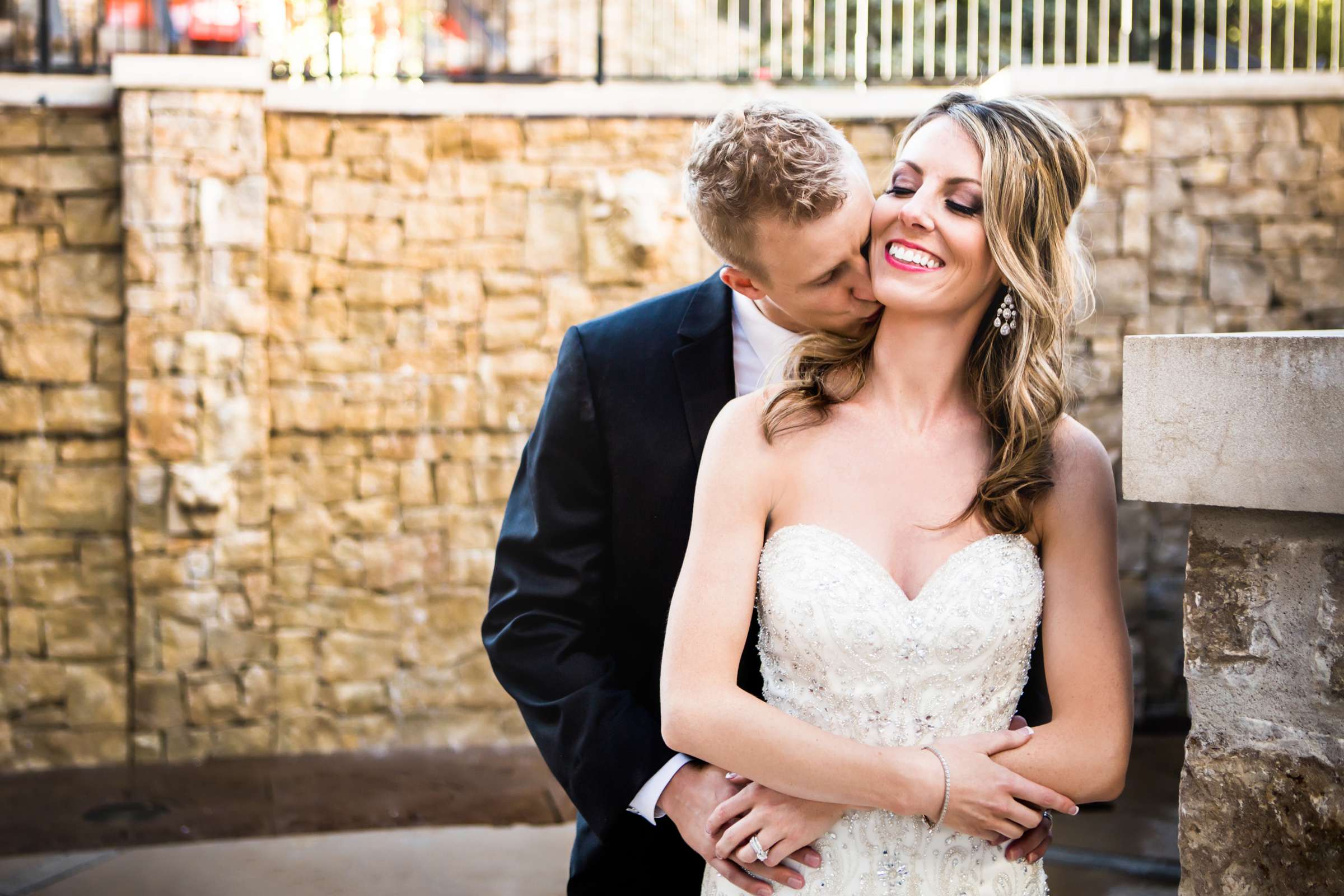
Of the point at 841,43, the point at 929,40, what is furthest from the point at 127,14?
the point at 929,40

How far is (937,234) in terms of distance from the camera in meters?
1.68

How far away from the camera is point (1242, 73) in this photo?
5.27 metres

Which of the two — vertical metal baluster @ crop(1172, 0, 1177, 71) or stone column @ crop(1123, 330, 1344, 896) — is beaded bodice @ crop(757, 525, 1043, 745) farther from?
vertical metal baluster @ crop(1172, 0, 1177, 71)

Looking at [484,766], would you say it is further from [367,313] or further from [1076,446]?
[1076,446]

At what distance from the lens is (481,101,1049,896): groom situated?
1802 millimetres

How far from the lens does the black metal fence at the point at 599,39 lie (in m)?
4.99

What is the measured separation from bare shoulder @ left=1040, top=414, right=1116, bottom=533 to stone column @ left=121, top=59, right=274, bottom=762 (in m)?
3.94

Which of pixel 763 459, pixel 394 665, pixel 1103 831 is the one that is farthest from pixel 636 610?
pixel 394 665

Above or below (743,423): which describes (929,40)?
above

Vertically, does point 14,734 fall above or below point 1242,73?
below

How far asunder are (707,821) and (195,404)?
12.6 feet

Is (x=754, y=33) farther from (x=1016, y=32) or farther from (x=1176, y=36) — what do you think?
(x=1176, y=36)

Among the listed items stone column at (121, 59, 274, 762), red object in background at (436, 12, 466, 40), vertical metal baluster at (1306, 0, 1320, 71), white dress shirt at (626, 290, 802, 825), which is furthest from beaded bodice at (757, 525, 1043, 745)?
vertical metal baluster at (1306, 0, 1320, 71)

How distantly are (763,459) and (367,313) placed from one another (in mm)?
3713
